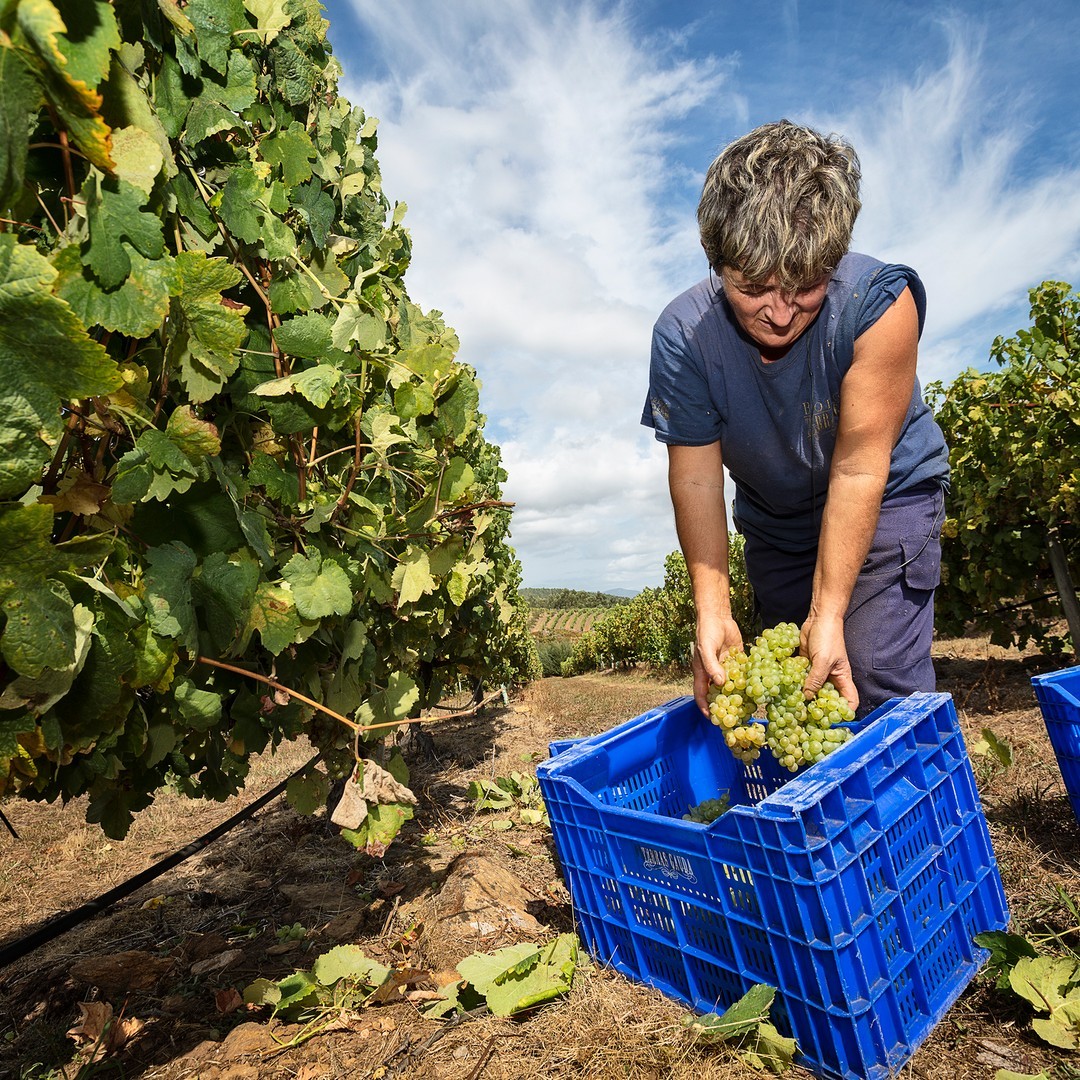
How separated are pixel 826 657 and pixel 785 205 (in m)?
1.23

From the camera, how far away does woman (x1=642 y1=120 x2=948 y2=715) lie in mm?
2076

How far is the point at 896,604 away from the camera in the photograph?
2.43 meters

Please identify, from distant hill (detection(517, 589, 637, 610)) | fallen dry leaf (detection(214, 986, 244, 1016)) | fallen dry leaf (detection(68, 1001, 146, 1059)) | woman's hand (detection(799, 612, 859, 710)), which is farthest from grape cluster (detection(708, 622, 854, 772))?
distant hill (detection(517, 589, 637, 610))

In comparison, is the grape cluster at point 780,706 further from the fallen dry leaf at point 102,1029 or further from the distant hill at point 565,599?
the distant hill at point 565,599

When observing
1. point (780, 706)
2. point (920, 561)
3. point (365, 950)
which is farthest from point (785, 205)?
point (365, 950)

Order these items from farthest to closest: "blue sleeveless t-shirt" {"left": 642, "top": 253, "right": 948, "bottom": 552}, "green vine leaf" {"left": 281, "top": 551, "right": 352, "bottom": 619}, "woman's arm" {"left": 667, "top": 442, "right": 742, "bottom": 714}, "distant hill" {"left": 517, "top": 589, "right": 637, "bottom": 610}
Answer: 1. "distant hill" {"left": 517, "top": 589, "right": 637, "bottom": 610}
2. "woman's arm" {"left": 667, "top": 442, "right": 742, "bottom": 714}
3. "blue sleeveless t-shirt" {"left": 642, "top": 253, "right": 948, "bottom": 552}
4. "green vine leaf" {"left": 281, "top": 551, "right": 352, "bottom": 619}

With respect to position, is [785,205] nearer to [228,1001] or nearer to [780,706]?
[780,706]

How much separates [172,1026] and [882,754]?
225 cm

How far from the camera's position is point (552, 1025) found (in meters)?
1.97

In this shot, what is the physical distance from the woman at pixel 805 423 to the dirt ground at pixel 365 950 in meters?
0.90

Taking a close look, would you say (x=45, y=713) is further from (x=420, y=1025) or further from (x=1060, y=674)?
(x=1060, y=674)

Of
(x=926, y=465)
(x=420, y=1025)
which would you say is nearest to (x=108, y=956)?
(x=420, y=1025)

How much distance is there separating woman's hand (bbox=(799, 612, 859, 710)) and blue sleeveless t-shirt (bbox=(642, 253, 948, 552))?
1.69 feet

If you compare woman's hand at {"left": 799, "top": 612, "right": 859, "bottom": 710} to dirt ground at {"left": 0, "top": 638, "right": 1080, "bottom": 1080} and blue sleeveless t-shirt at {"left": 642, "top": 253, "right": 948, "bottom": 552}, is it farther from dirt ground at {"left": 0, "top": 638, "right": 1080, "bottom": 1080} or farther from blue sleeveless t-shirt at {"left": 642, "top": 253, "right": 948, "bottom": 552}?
dirt ground at {"left": 0, "top": 638, "right": 1080, "bottom": 1080}
